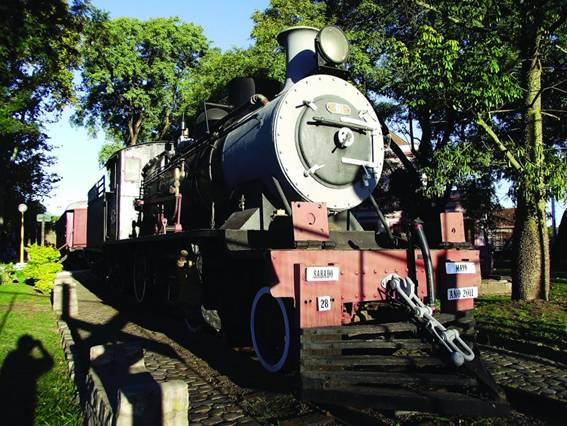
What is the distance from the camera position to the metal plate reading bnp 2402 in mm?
3879

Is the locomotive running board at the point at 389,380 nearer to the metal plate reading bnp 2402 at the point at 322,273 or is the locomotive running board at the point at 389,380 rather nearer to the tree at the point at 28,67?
the metal plate reading bnp 2402 at the point at 322,273

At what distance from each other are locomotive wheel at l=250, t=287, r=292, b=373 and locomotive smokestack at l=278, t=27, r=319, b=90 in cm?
274

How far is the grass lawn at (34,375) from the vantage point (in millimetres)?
3607

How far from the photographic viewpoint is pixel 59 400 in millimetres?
3902

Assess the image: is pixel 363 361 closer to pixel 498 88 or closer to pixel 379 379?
pixel 379 379

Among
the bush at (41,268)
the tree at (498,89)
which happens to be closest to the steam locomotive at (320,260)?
the tree at (498,89)

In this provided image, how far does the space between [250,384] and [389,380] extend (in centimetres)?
143

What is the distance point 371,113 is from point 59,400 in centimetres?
436

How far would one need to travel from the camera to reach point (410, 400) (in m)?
3.22

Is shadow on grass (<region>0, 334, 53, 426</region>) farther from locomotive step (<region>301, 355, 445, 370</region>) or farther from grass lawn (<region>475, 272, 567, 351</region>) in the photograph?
grass lawn (<region>475, 272, 567, 351</region>)

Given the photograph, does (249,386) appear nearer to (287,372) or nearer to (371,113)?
(287,372)

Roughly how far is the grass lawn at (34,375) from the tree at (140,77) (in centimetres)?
2374

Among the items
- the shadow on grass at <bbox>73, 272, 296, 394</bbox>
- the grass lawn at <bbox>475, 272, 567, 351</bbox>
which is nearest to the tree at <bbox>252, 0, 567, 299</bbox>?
the grass lawn at <bbox>475, 272, 567, 351</bbox>

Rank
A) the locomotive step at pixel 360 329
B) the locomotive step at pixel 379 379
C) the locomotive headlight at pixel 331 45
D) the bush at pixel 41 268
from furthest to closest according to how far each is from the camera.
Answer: the bush at pixel 41 268
the locomotive headlight at pixel 331 45
the locomotive step at pixel 360 329
the locomotive step at pixel 379 379
